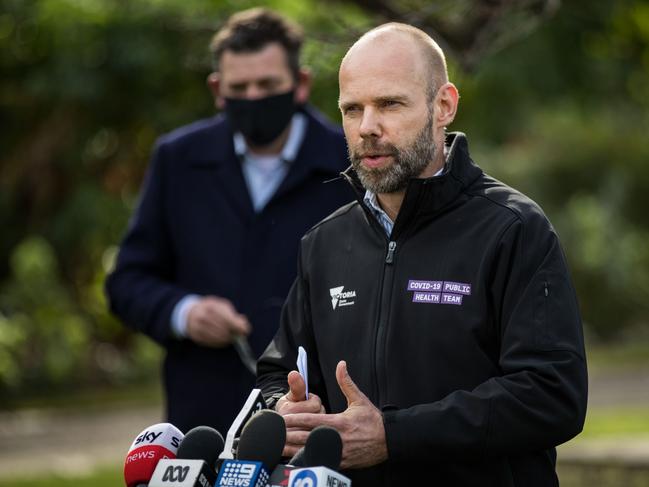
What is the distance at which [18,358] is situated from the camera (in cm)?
2094

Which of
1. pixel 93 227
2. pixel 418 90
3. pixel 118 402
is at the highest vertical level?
pixel 418 90

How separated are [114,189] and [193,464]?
20725 millimetres

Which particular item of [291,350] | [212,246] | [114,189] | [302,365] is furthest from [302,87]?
[114,189]

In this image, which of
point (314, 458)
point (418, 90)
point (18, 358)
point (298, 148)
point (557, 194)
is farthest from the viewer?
point (557, 194)

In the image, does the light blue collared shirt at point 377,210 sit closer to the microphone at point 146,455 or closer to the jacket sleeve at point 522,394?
the jacket sleeve at point 522,394

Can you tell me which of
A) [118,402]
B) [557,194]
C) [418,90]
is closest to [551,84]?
[557,194]

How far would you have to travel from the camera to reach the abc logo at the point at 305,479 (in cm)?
322

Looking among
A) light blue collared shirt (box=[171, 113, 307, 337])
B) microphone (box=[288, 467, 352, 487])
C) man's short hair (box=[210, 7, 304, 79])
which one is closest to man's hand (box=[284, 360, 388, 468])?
microphone (box=[288, 467, 352, 487])

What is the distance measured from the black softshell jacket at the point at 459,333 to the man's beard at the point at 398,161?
58 mm

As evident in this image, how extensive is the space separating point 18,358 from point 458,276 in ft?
59.0

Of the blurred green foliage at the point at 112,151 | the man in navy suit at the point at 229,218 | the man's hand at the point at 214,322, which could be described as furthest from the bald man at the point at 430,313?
the blurred green foliage at the point at 112,151

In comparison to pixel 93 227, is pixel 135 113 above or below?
above

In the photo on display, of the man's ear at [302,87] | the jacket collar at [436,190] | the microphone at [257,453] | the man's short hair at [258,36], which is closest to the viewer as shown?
the microphone at [257,453]

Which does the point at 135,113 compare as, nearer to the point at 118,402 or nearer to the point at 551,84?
the point at 118,402
